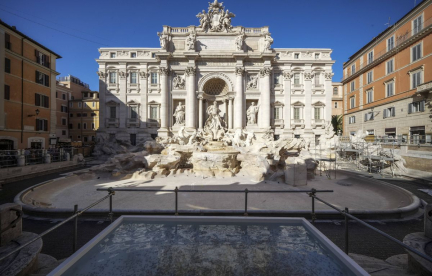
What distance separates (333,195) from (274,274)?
7.79m

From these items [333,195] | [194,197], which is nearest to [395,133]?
[333,195]

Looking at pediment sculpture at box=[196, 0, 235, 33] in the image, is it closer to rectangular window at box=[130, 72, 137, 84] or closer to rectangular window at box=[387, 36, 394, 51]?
rectangular window at box=[130, 72, 137, 84]

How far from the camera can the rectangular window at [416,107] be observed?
1953 centimetres

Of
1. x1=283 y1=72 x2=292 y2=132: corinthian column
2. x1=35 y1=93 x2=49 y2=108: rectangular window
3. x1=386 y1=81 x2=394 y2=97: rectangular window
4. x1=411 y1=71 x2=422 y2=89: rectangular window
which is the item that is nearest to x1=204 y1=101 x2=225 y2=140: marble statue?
x1=283 y1=72 x2=292 y2=132: corinthian column

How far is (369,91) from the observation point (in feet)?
89.2

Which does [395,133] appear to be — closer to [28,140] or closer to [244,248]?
[244,248]

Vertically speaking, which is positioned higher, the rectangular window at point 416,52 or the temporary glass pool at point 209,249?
the rectangular window at point 416,52

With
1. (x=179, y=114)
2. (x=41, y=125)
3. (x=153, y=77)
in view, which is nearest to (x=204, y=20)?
(x=153, y=77)

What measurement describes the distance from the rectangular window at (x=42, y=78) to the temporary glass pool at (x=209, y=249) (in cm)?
2767

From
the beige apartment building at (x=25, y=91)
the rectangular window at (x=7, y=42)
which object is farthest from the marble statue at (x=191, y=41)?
the rectangular window at (x=7, y=42)

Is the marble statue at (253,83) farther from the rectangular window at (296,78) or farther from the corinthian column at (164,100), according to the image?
the corinthian column at (164,100)

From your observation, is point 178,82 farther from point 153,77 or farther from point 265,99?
point 265,99

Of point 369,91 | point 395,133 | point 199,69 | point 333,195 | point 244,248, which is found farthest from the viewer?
point 369,91

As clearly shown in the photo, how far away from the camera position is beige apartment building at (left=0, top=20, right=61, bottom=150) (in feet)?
59.4
